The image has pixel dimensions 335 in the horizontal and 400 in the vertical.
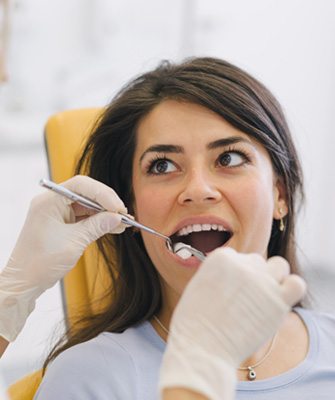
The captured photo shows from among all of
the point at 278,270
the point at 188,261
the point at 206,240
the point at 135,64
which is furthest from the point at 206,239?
the point at 135,64

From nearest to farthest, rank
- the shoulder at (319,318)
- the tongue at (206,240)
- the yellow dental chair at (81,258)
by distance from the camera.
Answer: the tongue at (206,240), the shoulder at (319,318), the yellow dental chair at (81,258)

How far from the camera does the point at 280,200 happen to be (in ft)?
5.16

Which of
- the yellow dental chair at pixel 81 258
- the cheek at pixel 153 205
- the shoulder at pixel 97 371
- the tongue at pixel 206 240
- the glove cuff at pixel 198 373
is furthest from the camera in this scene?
the yellow dental chair at pixel 81 258

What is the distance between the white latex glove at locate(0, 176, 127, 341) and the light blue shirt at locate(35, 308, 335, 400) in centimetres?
13

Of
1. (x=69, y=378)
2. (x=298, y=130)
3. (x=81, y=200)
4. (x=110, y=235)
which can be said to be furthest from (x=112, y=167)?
(x=298, y=130)

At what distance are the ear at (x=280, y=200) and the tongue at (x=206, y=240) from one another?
0.50 feet

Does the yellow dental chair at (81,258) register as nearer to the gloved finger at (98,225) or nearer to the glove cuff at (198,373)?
the gloved finger at (98,225)

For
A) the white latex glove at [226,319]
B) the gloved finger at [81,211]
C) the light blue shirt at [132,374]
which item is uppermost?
the white latex glove at [226,319]

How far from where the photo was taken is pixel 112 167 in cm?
158

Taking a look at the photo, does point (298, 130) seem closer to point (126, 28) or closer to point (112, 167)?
point (126, 28)

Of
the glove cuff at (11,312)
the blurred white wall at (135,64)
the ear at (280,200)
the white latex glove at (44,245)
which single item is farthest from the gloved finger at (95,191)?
the blurred white wall at (135,64)

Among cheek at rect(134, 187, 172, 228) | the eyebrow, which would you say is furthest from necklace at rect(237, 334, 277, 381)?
the eyebrow

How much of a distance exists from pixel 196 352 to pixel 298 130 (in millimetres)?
3026

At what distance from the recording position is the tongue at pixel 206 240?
1493 millimetres
